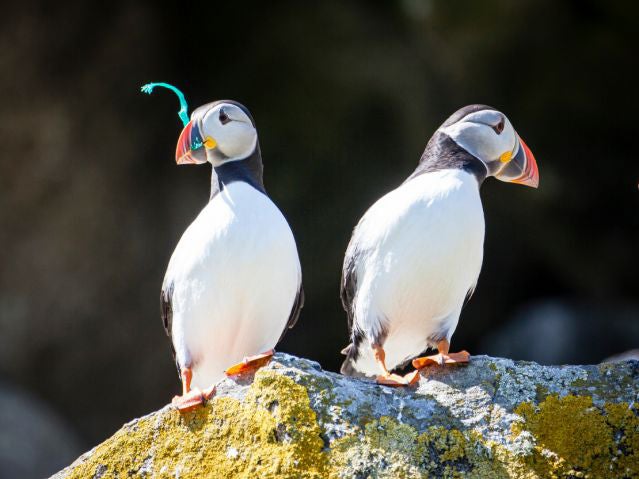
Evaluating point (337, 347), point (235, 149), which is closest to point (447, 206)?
point (235, 149)

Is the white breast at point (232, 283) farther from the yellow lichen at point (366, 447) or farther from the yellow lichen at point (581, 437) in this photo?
the yellow lichen at point (581, 437)

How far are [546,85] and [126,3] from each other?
2.84 metres

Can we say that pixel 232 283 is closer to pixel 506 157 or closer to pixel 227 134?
pixel 227 134

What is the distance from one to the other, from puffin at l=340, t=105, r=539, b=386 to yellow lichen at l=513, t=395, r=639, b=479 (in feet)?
2.31

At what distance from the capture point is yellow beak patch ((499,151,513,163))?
3.90 m

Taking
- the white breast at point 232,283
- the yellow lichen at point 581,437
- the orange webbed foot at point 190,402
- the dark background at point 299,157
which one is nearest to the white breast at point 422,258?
the white breast at point 232,283

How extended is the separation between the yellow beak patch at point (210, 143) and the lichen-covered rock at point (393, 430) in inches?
46.5

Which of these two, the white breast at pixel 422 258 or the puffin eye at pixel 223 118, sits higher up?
the puffin eye at pixel 223 118

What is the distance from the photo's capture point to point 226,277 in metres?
3.64

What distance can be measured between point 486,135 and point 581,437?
1.39 meters

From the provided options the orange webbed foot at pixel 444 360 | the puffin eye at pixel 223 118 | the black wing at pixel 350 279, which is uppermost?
the puffin eye at pixel 223 118

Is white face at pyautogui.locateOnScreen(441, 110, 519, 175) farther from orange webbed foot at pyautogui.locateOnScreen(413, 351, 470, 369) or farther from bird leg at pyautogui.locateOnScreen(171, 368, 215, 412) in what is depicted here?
bird leg at pyautogui.locateOnScreen(171, 368, 215, 412)

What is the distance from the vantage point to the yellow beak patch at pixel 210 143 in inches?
156

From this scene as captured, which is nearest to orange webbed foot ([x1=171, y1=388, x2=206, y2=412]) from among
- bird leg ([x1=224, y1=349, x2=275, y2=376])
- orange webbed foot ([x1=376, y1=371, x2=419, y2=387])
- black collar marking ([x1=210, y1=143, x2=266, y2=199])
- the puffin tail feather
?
bird leg ([x1=224, y1=349, x2=275, y2=376])
